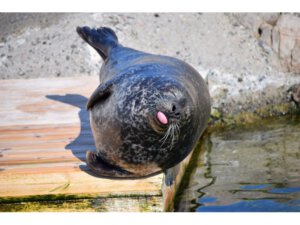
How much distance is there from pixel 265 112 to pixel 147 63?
364 centimetres

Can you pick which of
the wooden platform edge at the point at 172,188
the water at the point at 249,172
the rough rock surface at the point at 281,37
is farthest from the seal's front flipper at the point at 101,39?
the rough rock surface at the point at 281,37

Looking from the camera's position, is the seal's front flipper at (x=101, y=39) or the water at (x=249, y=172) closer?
the water at (x=249, y=172)

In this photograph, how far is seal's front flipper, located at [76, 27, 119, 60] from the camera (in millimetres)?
5785

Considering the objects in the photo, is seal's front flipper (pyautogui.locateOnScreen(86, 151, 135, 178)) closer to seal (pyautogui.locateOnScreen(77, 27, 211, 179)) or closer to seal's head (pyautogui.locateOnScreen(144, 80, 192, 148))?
seal (pyautogui.locateOnScreen(77, 27, 211, 179))

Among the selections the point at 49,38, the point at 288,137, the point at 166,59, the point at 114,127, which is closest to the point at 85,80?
the point at 49,38

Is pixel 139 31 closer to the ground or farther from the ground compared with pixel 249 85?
farther from the ground

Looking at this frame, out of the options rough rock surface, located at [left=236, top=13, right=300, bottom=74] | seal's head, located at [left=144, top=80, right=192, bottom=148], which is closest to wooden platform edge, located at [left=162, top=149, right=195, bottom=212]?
seal's head, located at [left=144, top=80, right=192, bottom=148]

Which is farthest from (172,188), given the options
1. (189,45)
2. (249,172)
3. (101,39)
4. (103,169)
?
(189,45)

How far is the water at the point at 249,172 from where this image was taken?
4.97 meters

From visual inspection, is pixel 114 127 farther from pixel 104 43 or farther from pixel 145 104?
pixel 104 43

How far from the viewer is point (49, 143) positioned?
5.26 m

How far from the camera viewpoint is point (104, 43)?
19.3 feet

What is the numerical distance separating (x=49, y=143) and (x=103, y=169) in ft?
3.39

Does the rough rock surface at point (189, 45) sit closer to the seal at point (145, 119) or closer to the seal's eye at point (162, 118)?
the seal at point (145, 119)
